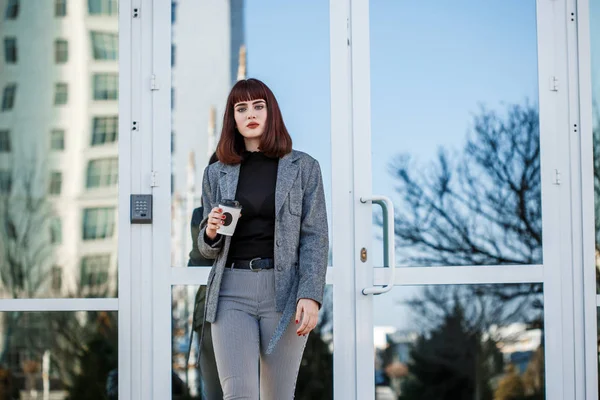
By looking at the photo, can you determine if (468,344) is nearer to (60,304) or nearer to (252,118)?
(252,118)

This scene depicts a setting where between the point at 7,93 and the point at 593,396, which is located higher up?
the point at 7,93

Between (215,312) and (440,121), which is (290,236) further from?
(440,121)

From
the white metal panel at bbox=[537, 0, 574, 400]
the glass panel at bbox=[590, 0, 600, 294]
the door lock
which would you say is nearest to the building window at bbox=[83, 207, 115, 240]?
the door lock

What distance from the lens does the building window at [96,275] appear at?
382cm

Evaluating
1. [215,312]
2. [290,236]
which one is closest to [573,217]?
[290,236]

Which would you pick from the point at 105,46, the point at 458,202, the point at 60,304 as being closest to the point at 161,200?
the point at 60,304

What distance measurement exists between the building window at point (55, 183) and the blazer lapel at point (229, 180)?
109 centimetres

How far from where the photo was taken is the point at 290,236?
3.00m

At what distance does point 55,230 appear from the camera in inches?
152

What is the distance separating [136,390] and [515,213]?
1829 millimetres

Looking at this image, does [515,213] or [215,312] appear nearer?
[215,312]

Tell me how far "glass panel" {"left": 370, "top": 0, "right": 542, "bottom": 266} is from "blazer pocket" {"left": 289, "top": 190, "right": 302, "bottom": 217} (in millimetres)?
850

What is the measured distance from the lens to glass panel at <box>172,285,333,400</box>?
149 inches

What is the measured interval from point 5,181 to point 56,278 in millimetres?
488
